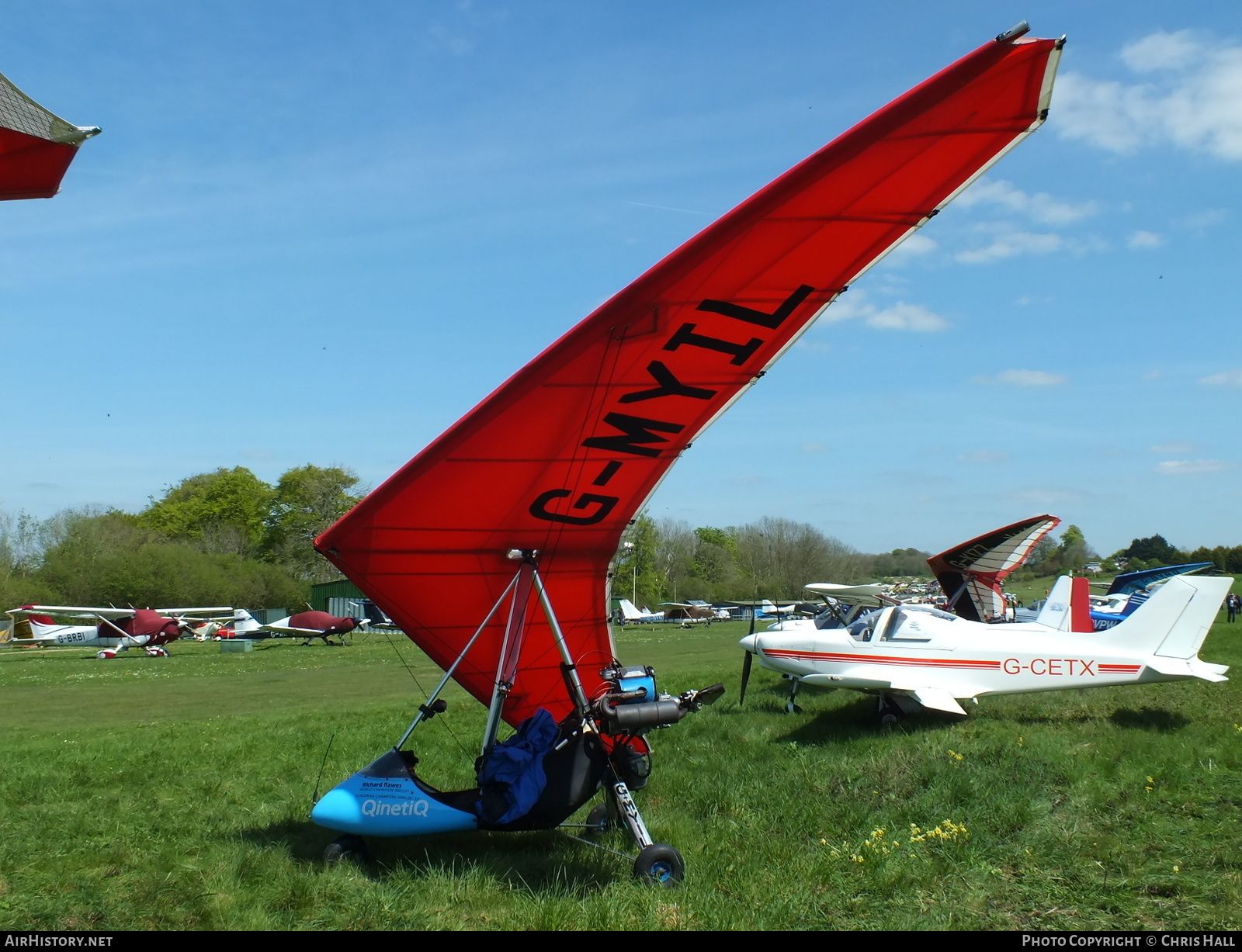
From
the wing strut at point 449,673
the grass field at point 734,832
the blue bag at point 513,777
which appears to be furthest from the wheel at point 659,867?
the wing strut at point 449,673

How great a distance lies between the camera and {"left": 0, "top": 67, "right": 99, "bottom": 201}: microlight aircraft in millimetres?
3354

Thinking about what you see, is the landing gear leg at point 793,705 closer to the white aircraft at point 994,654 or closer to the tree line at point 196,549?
Result: the white aircraft at point 994,654

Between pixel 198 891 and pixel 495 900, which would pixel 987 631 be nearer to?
pixel 495 900

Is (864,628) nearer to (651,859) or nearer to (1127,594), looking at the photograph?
(651,859)

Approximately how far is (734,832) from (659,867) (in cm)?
123

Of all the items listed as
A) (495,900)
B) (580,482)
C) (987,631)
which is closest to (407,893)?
(495,900)

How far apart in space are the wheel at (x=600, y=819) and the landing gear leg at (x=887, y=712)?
5.39 meters

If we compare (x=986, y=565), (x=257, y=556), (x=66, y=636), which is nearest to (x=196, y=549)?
(x=257, y=556)

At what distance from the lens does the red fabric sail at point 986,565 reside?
19125mm

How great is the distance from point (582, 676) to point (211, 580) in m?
66.8

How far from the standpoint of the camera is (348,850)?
5.48 meters

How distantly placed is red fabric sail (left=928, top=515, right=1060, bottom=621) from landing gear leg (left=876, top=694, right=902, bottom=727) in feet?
29.8

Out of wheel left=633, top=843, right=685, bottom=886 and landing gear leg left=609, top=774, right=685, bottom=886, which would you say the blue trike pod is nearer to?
landing gear leg left=609, top=774, right=685, bottom=886

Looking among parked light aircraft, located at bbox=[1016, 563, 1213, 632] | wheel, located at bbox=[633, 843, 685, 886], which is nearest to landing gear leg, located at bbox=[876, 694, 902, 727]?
wheel, located at bbox=[633, 843, 685, 886]
